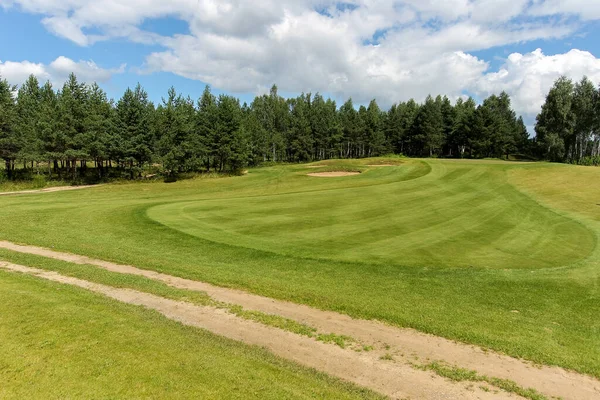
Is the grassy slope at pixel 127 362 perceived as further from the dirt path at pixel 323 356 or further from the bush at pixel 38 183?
the bush at pixel 38 183

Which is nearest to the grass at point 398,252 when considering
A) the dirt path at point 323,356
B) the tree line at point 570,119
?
the dirt path at point 323,356

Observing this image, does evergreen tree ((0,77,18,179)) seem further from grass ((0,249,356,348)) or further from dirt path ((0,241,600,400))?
dirt path ((0,241,600,400))

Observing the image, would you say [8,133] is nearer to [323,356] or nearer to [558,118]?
[323,356]

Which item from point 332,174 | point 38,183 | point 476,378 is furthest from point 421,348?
point 38,183

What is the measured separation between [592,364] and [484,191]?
28831 millimetres

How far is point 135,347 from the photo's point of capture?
6.95 metres

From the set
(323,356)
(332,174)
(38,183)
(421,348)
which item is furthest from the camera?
(332,174)

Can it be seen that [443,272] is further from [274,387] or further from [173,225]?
→ [173,225]

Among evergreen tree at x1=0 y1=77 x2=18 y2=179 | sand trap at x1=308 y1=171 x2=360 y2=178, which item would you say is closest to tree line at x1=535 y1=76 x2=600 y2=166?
sand trap at x1=308 y1=171 x2=360 y2=178

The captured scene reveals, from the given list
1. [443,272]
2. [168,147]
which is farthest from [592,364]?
[168,147]

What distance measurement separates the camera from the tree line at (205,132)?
182ft

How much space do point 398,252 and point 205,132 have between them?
5912 centimetres

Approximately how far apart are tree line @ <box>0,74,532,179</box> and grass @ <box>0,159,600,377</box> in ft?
120

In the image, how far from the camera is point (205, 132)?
2650 inches
